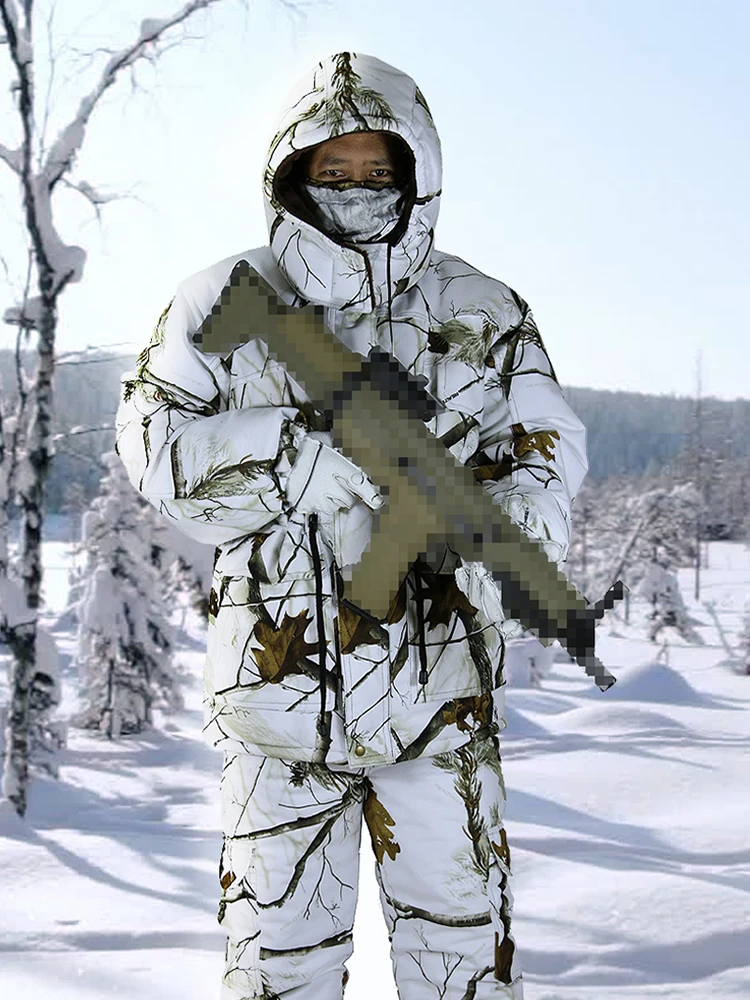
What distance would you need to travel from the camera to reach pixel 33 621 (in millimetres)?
4137

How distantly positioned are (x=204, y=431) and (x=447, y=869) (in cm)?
54

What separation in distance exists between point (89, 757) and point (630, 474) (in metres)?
4.95

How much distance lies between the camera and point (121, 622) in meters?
5.70

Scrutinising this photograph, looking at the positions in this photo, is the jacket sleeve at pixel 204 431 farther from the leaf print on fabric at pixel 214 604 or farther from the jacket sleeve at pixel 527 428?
the jacket sleeve at pixel 527 428

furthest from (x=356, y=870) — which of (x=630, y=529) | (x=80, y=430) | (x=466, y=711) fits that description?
(x=630, y=529)

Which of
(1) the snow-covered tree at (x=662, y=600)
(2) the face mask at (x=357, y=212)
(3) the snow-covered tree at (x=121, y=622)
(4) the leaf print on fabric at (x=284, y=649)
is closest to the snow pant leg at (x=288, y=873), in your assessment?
(4) the leaf print on fabric at (x=284, y=649)

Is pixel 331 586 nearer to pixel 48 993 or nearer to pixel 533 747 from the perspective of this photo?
pixel 48 993

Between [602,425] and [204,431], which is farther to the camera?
[602,425]

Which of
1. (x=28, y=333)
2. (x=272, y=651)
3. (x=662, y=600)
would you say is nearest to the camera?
(x=272, y=651)

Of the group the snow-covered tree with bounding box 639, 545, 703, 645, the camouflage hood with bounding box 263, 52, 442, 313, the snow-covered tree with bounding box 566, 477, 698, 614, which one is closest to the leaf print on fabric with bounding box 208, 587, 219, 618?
the camouflage hood with bounding box 263, 52, 442, 313

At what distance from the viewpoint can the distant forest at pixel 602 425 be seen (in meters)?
4.36

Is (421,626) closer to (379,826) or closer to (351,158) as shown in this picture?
(379,826)

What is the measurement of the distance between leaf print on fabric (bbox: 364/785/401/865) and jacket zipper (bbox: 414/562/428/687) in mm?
151

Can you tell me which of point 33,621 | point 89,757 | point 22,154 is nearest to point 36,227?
point 22,154
